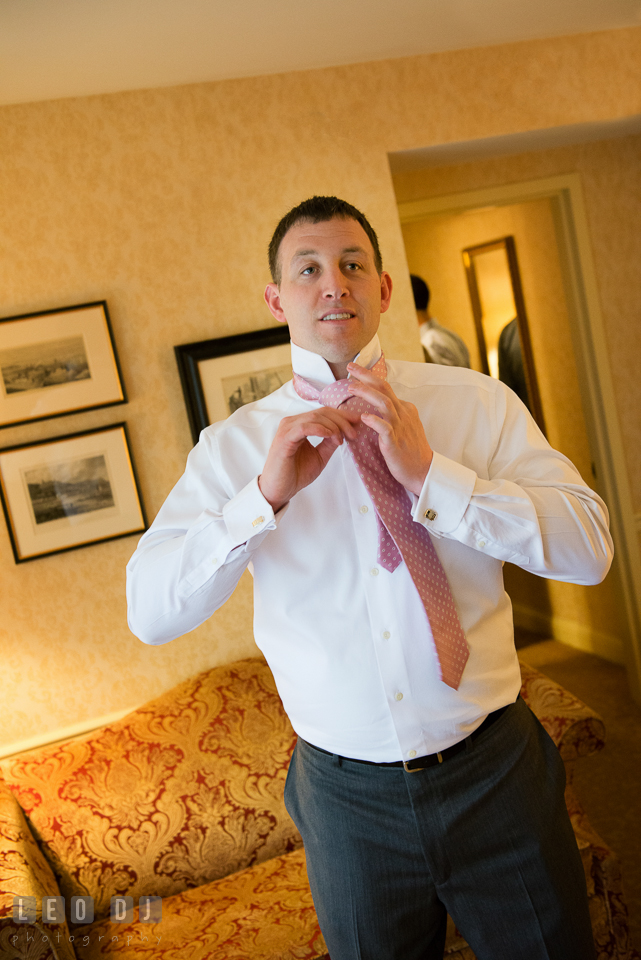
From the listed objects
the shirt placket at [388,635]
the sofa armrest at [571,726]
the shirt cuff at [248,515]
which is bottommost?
the sofa armrest at [571,726]

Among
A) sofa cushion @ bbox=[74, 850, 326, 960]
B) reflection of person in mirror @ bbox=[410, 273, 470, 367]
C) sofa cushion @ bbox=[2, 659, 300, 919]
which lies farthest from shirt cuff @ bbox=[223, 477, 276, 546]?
reflection of person in mirror @ bbox=[410, 273, 470, 367]

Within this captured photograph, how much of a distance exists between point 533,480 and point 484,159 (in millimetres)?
2430

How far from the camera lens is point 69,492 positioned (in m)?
2.44

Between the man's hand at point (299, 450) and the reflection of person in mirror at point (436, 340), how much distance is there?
304 centimetres

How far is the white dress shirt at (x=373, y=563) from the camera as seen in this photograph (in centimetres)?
122

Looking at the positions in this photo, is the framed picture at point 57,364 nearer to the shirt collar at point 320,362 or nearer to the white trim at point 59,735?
the white trim at point 59,735

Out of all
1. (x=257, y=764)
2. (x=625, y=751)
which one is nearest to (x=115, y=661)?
(x=257, y=764)

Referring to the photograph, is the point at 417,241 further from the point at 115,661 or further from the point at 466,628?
the point at 466,628

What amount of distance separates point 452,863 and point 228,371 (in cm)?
176

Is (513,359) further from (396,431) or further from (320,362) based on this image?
(396,431)

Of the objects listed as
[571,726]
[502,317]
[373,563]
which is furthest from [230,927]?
[502,317]

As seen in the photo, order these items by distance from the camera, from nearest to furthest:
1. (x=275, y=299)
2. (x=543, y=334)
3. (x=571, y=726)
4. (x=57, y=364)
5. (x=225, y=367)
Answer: (x=275, y=299) < (x=571, y=726) < (x=57, y=364) < (x=225, y=367) < (x=543, y=334)

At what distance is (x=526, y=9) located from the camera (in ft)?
8.21

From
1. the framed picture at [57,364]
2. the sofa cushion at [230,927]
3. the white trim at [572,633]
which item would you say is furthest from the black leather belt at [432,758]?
the white trim at [572,633]
